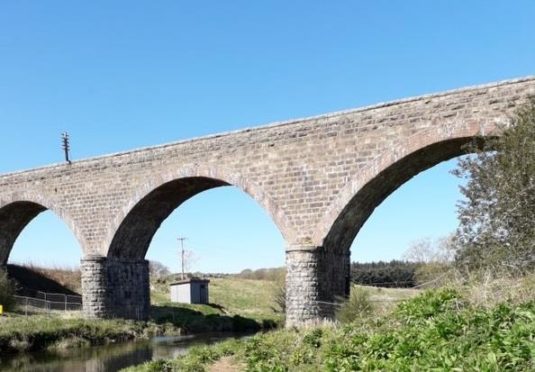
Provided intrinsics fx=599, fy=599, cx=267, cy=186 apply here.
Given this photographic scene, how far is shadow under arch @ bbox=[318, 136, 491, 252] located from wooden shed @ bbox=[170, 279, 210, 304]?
14126mm

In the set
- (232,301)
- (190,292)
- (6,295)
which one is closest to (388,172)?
(190,292)

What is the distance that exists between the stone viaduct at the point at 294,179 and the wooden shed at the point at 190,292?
6440mm

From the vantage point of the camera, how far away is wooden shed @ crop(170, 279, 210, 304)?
29.3 m

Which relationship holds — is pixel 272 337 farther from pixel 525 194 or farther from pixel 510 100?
pixel 510 100

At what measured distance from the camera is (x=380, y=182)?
15219 mm

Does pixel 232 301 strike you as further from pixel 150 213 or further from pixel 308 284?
pixel 308 284

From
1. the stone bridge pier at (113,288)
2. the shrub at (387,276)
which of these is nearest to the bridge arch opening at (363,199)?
the stone bridge pier at (113,288)

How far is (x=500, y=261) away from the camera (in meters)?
9.97

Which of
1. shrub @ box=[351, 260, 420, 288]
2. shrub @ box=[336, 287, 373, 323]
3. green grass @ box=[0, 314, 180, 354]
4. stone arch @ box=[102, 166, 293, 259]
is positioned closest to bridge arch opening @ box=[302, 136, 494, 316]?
stone arch @ box=[102, 166, 293, 259]

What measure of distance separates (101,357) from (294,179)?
7.46 meters

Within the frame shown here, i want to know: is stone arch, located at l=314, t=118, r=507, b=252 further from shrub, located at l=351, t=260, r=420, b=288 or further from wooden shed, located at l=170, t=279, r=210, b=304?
shrub, located at l=351, t=260, r=420, b=288

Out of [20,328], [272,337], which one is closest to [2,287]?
[20,328]

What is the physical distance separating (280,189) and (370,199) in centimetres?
251

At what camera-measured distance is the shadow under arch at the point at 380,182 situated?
1419 centimetres
